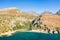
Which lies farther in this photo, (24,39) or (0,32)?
(0,32)

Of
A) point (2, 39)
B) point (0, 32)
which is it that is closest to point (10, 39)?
point (2, 39)

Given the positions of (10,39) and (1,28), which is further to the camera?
(1,28)

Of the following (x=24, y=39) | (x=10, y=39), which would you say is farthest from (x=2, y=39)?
(x=24, y=39)

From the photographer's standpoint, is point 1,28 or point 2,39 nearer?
point 2,39

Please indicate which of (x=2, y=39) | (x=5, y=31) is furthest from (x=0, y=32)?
(x=2, y=39)

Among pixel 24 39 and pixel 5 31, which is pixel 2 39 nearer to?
pixel 24 39

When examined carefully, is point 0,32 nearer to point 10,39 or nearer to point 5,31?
point 5,31

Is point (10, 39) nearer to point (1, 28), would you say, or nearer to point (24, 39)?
point (24, 39)
